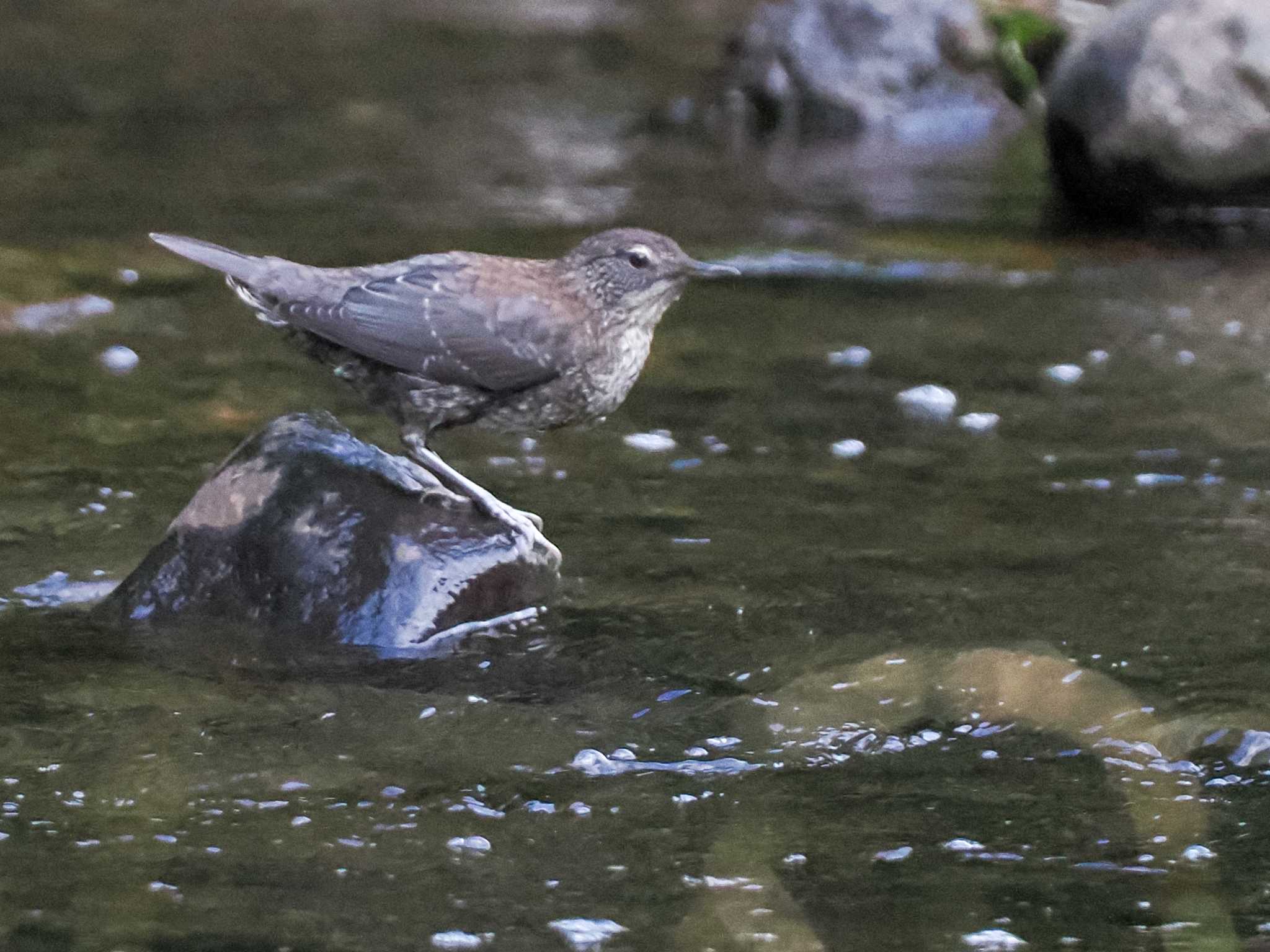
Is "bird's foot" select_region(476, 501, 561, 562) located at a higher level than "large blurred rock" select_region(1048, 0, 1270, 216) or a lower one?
lower

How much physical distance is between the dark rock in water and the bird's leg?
0.10 ft

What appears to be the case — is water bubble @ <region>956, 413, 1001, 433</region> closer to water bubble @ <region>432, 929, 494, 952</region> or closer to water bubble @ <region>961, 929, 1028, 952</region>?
water bubble @ <region>961, 929, 1028, 952</region>

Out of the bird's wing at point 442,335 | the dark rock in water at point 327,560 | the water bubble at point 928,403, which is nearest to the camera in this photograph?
the dark rock in water at point 327,560

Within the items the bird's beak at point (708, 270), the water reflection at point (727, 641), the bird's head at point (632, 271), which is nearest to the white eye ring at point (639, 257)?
the bird's head at point (632, 271)

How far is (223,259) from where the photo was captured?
4656 millimetres

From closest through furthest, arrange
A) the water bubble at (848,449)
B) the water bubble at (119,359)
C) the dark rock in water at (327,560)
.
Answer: the dark rock in water at (327,560) → the water bubble at (848,449) → the water bubble at (119,359)

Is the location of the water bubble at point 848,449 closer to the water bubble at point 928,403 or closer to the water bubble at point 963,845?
the water bubble at point 928,403

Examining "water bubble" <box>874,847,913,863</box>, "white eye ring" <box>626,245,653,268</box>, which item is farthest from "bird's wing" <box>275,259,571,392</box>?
"water bubble" <box>874,847,913,863</box>

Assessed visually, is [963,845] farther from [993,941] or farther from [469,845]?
[469,845]

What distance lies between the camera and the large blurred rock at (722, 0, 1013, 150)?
11.4 m

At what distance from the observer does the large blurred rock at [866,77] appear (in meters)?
11.4

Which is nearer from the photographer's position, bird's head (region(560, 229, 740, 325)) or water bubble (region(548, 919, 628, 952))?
water bubble (region(548, 919, 628, 952))

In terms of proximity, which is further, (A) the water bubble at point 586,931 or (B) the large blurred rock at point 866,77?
(B) the large blurred rock at point 866,77

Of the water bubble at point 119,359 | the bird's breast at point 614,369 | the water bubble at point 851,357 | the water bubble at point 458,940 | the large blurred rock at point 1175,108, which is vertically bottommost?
the water bubble at point 458,940
